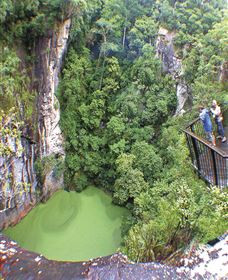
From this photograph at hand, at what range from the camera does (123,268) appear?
3.27m

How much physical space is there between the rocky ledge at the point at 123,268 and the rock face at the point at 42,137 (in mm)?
3974

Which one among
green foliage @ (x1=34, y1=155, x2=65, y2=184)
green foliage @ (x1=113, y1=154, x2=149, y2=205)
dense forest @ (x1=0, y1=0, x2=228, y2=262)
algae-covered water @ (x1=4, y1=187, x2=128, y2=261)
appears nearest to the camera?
dense forest @ (x1=0, y1=0, x2=228, y2=262)

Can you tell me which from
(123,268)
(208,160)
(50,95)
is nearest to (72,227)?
(50,95)

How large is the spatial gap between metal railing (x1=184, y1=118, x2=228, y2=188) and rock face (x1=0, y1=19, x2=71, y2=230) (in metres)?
5.01

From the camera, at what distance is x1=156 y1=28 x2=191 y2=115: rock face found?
31.9 ft

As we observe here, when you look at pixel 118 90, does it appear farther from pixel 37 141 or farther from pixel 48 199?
pixel 48 199

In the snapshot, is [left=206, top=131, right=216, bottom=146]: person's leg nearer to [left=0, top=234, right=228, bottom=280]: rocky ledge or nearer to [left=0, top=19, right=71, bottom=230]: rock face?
[left=0, top=234, right=228, bottom=280]: rocky ledge

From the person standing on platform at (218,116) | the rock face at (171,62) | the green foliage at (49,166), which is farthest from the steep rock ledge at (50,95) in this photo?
the person standing on platform at (218,116)

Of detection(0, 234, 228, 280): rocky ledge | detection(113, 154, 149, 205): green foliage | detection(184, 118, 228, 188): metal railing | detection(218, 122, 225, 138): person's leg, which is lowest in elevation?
detection(113, 154, 149, 205): green foliage

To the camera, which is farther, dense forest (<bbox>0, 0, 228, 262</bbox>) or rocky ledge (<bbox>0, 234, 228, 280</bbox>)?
dense forest (<bbox>0, 0, 228, 262</bbox>)

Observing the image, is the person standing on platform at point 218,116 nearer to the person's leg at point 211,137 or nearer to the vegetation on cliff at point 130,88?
the person's leg at point 211,137

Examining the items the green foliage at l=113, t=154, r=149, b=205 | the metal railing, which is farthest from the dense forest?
the metal railing

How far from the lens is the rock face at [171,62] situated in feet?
31.9

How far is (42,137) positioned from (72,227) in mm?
3156
